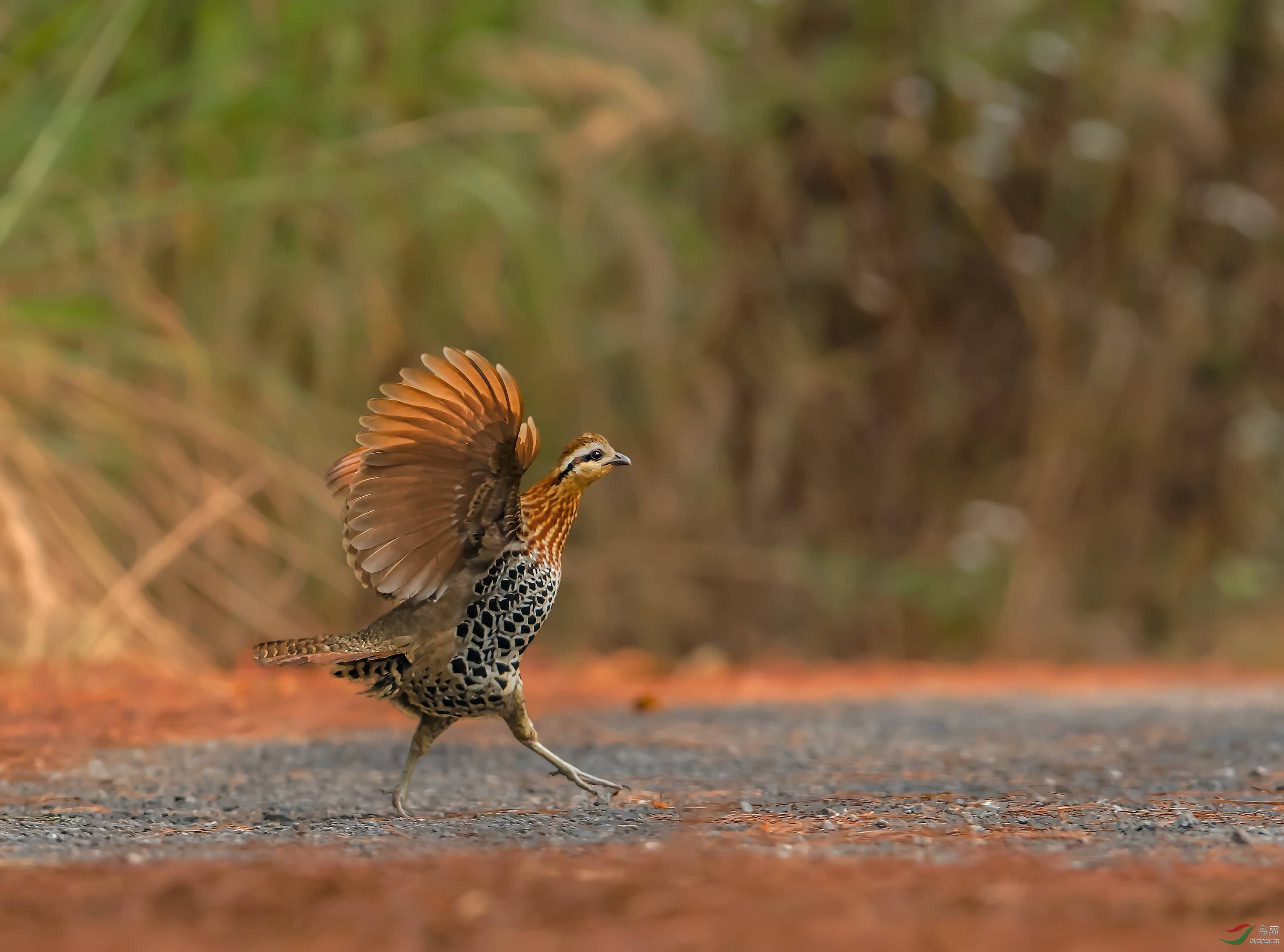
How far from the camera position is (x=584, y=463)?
3.93m

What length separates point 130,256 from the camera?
7043 millimetres

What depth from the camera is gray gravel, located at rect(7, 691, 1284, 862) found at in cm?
306

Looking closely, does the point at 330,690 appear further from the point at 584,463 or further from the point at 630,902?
the point at 630,902

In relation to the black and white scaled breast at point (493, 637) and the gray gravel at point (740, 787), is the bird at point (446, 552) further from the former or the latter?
the gray gravel at point (740, 787)

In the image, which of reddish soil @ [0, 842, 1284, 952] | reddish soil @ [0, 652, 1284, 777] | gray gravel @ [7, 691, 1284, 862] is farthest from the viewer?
reddish soil @ [0, 652, 1284, 777]

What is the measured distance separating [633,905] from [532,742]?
4.99 feet

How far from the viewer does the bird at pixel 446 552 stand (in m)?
3.50

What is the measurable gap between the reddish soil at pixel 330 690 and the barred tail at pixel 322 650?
0.86 m

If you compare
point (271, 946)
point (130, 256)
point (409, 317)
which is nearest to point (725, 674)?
point (409, 317)

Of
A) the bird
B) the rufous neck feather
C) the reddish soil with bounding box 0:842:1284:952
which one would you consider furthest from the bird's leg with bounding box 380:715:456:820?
the reddish soil with bounding box 0:842:1284:952

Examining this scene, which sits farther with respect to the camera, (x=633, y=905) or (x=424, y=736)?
(x=424, y=736)

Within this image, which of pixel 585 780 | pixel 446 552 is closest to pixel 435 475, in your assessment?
pixel 446 552

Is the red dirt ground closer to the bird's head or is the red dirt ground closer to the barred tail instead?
the barred tail

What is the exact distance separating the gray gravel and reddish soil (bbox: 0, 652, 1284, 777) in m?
0.21
